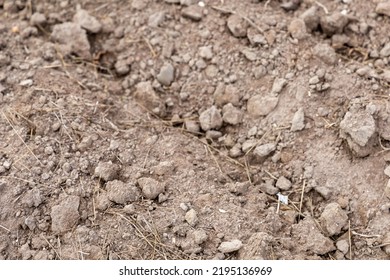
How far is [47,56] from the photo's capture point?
3.07m

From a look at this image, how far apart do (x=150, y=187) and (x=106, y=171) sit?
21 centimetres

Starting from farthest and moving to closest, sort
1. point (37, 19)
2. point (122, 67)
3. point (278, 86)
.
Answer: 1. point (37, 19)
2. point (122, 67)
3. point (278, 86)

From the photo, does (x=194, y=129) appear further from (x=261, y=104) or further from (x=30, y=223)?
(x=30, y=223)

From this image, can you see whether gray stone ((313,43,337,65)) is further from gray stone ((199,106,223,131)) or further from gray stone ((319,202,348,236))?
gray stone ((319,202,348,236))

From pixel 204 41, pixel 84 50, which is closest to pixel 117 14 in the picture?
pixel 84 50

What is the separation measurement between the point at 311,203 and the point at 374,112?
0.50 metres

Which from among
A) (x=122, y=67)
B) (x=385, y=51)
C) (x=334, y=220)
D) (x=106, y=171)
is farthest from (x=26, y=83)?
(x=385, y=51)

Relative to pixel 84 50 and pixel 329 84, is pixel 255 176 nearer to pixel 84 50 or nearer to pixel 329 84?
pixel 329 84

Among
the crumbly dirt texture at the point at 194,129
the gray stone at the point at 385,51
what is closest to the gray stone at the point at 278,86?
the crumbly dirt texture at the point at 194,129

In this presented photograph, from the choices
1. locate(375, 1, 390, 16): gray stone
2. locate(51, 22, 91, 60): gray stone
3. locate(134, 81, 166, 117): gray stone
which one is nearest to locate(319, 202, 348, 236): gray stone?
locate(134, 81, 166, 117): gray stone

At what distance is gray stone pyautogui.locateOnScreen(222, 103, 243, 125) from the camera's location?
9.49 ft

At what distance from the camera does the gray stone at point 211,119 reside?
2902 mm

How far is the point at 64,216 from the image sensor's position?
250 centimetres
